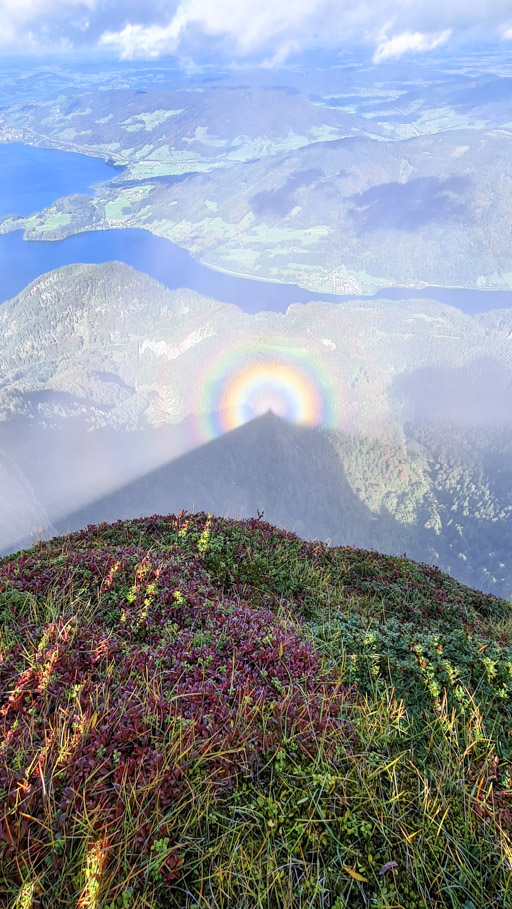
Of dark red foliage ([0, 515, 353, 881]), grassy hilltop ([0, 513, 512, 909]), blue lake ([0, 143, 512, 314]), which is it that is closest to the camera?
grassy hilltop ([0, 513, 512, 909])

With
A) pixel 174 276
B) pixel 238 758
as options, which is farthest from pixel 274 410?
pixel 174 276

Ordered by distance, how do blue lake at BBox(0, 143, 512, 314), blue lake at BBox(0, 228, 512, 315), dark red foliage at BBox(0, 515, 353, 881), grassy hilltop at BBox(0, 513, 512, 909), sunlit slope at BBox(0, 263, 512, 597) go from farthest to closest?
blue lake at BBox(0, 228, 512, 315) < blue lake at BBox(0, 143, 512, 314) < sunlit slope at BBox(0, 263, 512, 597) < dark red foliage at BBox(0, 515, 353, 881) < grassy hilltop at BBox(0, 513, 512, 909)

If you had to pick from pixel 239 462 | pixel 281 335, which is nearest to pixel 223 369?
pixel 281 335

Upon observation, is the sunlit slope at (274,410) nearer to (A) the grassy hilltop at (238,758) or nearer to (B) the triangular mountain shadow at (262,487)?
(B) the triangular mountain shadow at (262,487)

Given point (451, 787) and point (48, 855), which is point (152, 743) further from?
point (451, 787)

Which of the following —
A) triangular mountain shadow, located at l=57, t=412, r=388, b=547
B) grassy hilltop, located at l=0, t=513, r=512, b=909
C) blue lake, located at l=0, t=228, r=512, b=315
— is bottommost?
triangular mountain shadow, located at l=57, t=412, r=388, b=547

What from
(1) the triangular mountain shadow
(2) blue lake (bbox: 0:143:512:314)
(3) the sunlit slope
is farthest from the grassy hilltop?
(2) blue lake (bbox: 0:143:512:314)

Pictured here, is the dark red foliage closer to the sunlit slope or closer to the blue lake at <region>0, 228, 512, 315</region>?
the sunlit slope

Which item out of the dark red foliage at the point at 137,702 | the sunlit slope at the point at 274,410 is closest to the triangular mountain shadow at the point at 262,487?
the sunlit slope at the point at 274,410

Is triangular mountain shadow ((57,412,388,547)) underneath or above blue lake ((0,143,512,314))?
underneath

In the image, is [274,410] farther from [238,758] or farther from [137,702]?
[238,758]
